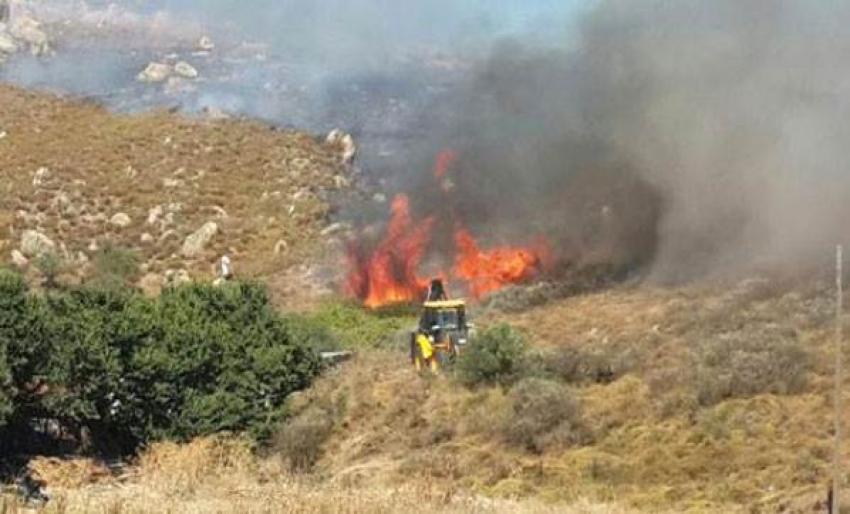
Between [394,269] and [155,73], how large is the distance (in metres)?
37.7

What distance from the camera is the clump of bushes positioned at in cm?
2141

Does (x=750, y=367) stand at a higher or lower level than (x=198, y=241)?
lower

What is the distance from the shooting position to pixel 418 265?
129 ft

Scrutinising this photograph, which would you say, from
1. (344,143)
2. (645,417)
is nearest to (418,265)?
(645,417)

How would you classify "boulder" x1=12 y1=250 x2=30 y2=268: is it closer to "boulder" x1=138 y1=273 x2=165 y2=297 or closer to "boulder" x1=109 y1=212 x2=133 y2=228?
"boulder" x1=138 y1=273 x2=165 y2=297

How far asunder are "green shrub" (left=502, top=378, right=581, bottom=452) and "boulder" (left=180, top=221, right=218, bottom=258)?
89.1ft

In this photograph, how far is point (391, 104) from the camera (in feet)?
205

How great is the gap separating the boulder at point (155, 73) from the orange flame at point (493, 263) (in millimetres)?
37902

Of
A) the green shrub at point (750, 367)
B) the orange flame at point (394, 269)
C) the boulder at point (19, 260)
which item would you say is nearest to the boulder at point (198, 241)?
the boulder at point (19, 260)

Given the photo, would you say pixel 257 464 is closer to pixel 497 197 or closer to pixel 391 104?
pixel 497 197

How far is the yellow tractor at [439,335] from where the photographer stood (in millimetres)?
26297

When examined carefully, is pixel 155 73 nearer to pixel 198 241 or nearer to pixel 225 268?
pixel 198 241

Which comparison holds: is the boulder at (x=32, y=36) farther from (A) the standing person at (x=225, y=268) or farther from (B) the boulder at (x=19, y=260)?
(A) the standing person at (x=225, y=268)

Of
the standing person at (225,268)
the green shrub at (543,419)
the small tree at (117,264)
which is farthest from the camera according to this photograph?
the standing person at (225,268)
